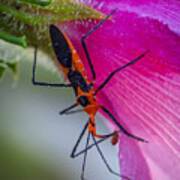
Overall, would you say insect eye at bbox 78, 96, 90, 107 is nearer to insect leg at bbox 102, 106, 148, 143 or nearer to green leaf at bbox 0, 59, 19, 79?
insect leg at bbox 102, 106, 148, 143

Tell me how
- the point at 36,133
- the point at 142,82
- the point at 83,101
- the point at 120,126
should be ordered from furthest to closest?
the point at 36,133 → the point at 83,101 → the point at 120,126 → the point at 142,82

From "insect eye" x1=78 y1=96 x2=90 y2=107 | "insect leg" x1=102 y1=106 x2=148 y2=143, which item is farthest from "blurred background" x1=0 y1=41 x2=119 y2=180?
"insect leg" x1=102 y1=106 x2=148 y2=143

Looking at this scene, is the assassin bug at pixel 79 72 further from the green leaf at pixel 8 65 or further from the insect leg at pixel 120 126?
the green leaf at pixel 8 65

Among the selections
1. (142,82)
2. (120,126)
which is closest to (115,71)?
(142,82)

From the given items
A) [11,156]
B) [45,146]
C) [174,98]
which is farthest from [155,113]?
[45,146]

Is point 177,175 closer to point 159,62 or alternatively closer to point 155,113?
point 155,113

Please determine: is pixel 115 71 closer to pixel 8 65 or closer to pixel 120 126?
pixel 120 126
